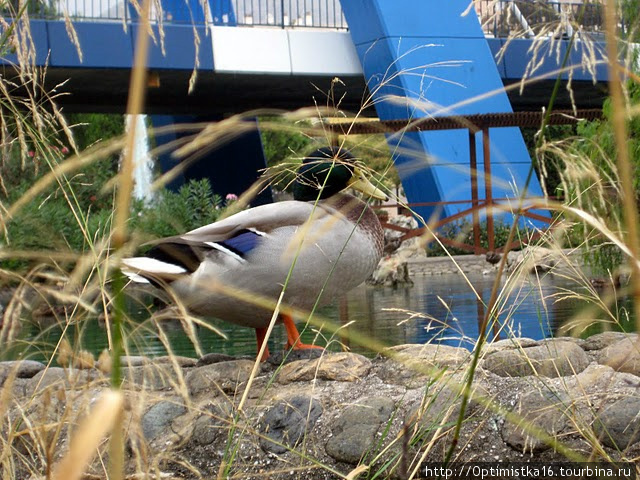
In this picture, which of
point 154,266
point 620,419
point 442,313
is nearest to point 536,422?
point 620,419

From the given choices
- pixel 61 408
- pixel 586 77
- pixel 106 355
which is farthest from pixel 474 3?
pixel 586 77

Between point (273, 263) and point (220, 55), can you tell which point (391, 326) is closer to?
point (273, 263)

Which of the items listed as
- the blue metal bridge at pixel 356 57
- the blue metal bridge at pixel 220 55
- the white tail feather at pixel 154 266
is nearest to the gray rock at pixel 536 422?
the white tail feather at pixel 154 266

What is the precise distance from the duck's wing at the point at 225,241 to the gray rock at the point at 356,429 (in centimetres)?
68

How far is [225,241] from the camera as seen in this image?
3.05 m

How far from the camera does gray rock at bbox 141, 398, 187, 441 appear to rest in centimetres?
274

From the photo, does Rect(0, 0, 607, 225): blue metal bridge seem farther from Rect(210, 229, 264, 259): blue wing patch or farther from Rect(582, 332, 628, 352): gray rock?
Rect(210, 229, 264, 259): blue wing patch

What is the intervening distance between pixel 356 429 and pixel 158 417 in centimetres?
63

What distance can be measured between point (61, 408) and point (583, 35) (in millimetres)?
1859

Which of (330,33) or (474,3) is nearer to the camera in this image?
(474,3)

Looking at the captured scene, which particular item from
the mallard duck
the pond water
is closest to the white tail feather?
the mallard duck

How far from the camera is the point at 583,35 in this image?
3.24ft

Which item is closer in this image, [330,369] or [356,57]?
Answer: [330,369]

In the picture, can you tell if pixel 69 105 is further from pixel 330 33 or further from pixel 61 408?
pixel 61 408
